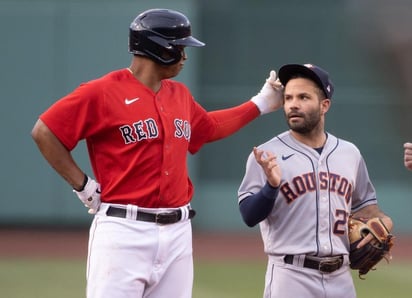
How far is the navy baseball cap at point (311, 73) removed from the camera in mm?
5148

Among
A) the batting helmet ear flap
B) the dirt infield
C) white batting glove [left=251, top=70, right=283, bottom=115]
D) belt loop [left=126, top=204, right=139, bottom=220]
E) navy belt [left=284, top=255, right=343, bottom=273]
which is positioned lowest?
the dirt infield

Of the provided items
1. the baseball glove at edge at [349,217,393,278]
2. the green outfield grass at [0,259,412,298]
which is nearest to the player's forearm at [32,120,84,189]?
the baseball glove at edge at [349,217,393,278]

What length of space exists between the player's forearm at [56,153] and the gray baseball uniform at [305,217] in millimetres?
865

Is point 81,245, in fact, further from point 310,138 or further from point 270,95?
point 310,138

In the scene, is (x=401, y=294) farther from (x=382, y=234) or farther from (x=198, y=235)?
(x=198, y=235)

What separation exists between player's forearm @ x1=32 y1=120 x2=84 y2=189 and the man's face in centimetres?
112

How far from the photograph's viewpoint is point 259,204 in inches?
194

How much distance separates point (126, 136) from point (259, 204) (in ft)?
2.43

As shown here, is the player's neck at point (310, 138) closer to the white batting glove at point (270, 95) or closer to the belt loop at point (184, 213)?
the white batting glove at point (270, 95)

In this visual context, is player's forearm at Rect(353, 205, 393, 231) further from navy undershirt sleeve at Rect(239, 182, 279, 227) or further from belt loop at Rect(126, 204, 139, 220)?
belt loop at Rect(126, 204, 139, 220)

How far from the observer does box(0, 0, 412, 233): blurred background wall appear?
14.8 m

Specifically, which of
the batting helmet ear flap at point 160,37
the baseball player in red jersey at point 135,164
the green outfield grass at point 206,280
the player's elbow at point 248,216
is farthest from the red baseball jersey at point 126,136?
the green outfield grass at point 206,280

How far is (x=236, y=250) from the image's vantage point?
13211 millimetres

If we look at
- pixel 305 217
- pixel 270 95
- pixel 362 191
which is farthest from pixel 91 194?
pixel 362 191
